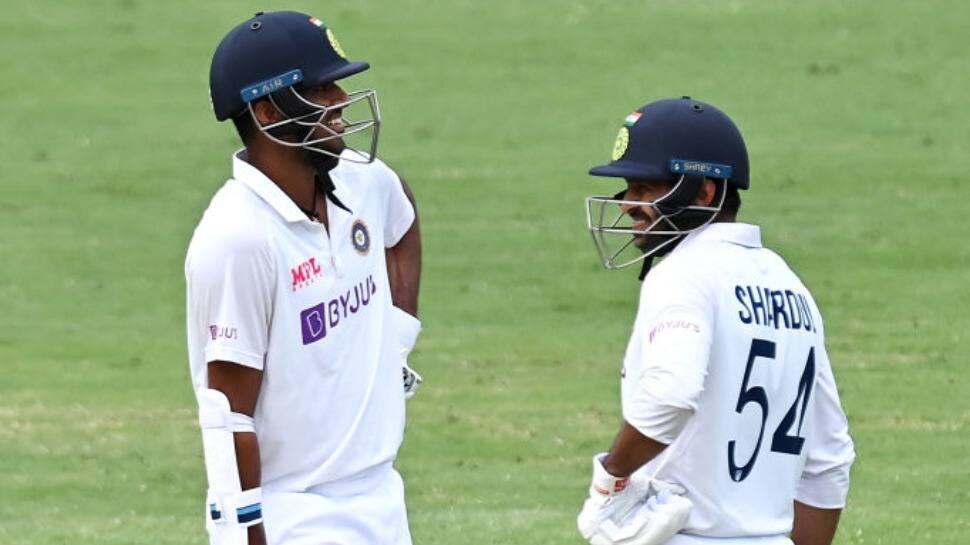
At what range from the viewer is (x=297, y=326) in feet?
16.8

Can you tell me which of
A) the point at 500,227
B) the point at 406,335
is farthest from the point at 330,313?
the point at 500,227

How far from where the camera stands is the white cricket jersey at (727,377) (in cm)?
507

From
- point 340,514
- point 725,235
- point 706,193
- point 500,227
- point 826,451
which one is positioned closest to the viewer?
point 340,514

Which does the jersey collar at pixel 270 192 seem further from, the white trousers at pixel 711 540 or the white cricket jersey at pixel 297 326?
the white trousers at pixel 711 540

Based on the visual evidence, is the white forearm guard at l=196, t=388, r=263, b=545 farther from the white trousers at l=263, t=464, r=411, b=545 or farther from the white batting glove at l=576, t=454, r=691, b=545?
the white batting glove at l=576, t=454, r=691, b=545

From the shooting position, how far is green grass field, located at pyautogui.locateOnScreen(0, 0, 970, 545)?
11.7 m

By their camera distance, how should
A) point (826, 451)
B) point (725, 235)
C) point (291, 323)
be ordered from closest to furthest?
point (291, 323), point (725, 235), point (826, 451)

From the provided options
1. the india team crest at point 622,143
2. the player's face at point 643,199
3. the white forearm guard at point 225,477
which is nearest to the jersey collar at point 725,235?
the player's face at point 643,199

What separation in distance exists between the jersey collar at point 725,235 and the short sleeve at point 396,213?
0.87m

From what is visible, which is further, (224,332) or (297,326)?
(297,326)

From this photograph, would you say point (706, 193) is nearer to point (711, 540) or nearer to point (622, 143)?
point (622, 143)

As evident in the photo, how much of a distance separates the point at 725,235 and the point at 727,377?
42cm

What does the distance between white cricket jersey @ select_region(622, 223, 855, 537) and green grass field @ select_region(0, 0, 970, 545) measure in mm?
4472

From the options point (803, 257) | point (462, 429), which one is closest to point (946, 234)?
point (803, 257)
